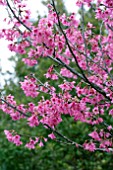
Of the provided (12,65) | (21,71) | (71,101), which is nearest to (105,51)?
(71,101)

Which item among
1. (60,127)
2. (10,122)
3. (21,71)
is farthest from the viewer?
(21,71)

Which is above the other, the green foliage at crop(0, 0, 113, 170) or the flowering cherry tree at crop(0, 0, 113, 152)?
the green foliage at crop(0, 0, 113, 170)

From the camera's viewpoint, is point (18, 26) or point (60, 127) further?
point (60, 127)

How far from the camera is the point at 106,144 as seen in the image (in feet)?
12.5

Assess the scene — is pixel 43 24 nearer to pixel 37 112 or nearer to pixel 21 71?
pixel 37 112

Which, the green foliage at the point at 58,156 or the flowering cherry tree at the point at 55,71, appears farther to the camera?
the green foliage at the point at 58,156

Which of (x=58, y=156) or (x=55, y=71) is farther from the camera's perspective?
(x=58, y=156)

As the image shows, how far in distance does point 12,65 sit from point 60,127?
442 centimetres

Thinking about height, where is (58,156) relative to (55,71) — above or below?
above

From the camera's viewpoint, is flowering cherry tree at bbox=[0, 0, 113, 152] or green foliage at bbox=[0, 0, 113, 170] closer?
flowering cherry tree at bbox=[0, 0, 113, 152]

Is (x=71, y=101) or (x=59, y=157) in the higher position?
(x=59, y=157)

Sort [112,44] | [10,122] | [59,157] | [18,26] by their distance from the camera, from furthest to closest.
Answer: [10,122] < [59,157] < [112,44] < [18,26]

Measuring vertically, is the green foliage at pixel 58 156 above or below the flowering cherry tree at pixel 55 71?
above

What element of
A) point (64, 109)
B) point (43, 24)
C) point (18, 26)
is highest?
point (18, 26)
